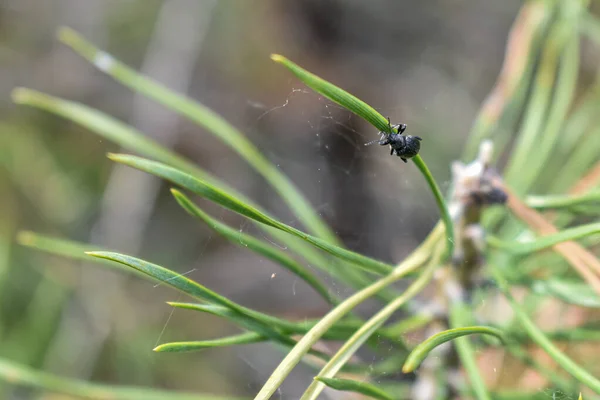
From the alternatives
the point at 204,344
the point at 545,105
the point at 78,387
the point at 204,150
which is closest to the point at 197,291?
the point at 204,344

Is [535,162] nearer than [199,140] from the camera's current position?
Yes

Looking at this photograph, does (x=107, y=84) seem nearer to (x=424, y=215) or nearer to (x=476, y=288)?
(x=424, y=215)

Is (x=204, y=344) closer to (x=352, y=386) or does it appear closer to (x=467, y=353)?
(x=352, y=386)

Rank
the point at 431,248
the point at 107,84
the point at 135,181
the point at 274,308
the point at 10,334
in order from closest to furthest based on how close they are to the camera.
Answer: the point at 431,248, the point at 10,334, the point at 135,181, the point at 274,308, the point at 107,84

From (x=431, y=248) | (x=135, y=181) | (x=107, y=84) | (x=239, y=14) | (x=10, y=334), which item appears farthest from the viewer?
(x=239, y=14)

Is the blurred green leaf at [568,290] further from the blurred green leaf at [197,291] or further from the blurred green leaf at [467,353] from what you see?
the blurred green leaf at [197,291]

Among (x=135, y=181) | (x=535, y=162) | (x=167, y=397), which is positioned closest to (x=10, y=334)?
(x=135, y=181)

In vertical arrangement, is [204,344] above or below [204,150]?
below

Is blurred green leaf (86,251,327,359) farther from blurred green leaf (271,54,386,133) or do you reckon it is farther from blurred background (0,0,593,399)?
blurred background (0,0,593,399)
